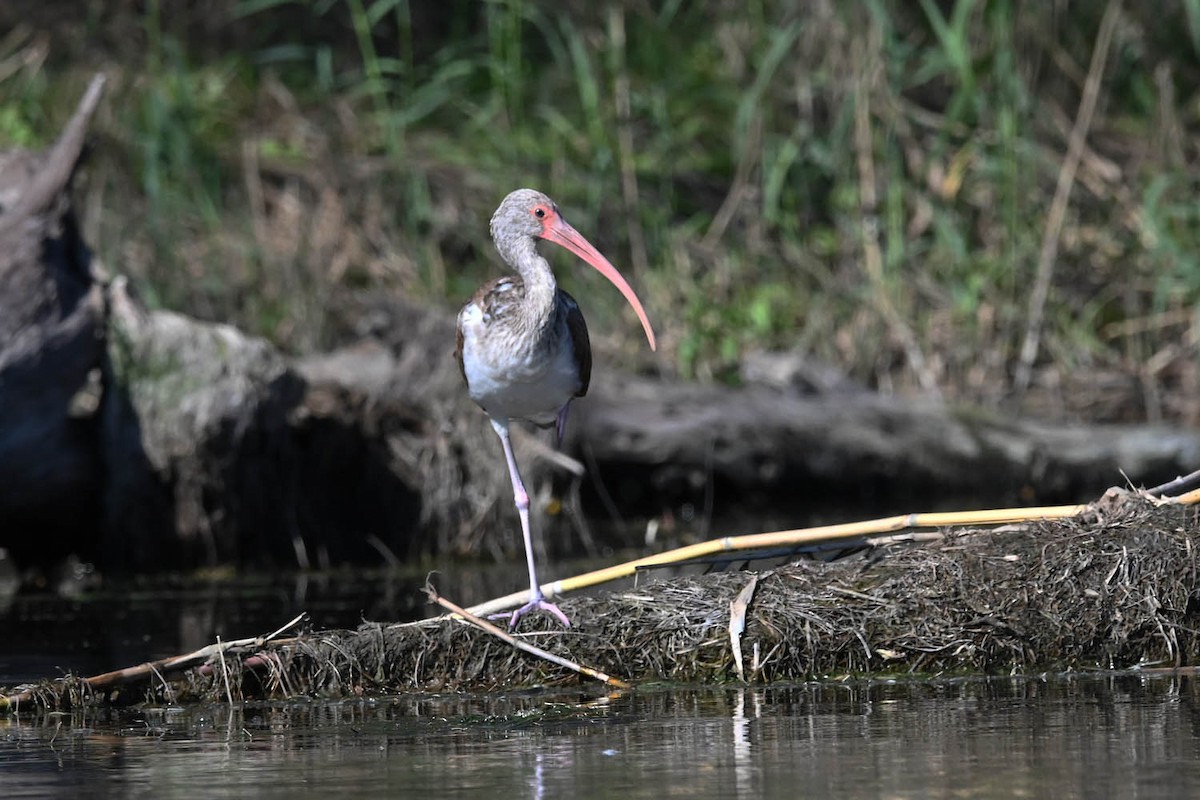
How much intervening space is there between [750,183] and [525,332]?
22.1 feet

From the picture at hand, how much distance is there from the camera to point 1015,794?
365cm

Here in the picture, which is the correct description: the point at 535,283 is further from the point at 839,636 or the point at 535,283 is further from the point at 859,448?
the point at 859,448

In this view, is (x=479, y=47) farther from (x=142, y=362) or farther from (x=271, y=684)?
(x=271, y=684)

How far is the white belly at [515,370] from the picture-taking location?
6441 millimetres

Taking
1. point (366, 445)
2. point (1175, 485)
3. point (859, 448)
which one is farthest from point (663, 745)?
A: point (859, 448)

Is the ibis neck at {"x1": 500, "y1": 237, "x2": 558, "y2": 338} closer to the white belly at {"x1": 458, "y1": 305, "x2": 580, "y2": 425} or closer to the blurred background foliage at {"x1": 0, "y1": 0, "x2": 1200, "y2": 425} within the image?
the white belly at {"x1": 458, "y1": 305, "x2": 580, "y2": 425}

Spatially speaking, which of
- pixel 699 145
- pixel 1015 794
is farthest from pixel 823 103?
pixel 1015 794

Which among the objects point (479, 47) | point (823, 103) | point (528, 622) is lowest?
point (528, 622)

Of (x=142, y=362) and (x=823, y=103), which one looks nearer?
(x=142, y=362)

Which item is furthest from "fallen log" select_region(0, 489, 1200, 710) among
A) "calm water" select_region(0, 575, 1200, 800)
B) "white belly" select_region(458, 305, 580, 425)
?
"white belly" select_region(458, 305, 580, 425)

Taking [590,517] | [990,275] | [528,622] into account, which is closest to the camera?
[528,622]

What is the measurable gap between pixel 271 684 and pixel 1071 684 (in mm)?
2355

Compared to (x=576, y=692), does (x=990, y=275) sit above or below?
above

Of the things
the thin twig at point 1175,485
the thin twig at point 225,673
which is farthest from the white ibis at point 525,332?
the thin twig at point 1175,485
